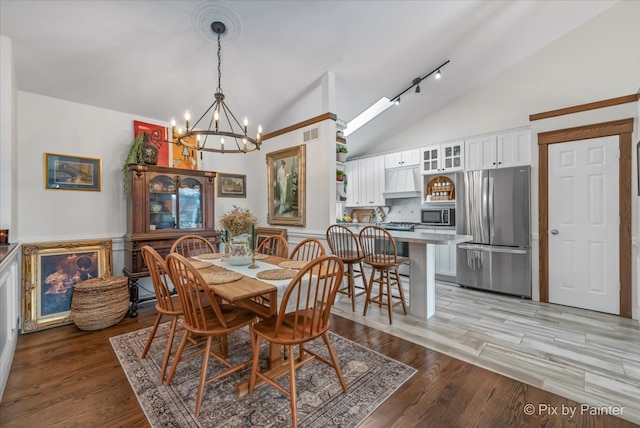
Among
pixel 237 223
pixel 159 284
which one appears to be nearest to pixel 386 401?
pixel 237 223

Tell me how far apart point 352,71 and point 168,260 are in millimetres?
3228

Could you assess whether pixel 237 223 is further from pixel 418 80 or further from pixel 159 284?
pixel 418 80

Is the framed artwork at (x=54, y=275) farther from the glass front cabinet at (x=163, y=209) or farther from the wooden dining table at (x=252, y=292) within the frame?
the wooden dining table at (x=252, y=292)

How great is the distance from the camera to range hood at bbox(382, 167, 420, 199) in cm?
535

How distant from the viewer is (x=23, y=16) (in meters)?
2.27

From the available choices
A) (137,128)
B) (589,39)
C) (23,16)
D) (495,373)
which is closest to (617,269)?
(495,373)

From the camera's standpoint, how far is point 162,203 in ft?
11.5

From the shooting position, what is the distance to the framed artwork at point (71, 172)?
3.06m

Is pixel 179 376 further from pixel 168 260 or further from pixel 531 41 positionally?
pixel 531 41

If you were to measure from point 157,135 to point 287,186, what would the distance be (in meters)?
1.91

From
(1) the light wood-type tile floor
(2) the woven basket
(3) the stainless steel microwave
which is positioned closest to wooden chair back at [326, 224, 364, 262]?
(1) the light wood-type tile floor

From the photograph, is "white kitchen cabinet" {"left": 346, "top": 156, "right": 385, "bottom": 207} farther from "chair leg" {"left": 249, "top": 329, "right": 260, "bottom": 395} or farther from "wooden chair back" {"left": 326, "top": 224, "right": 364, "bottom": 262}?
"chair leg" {"left": 249, "top": 329, "right": 260, "bottom": 395}

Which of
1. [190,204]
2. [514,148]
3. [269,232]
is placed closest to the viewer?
[190,204]

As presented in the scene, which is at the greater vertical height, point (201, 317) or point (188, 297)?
point (188, 297)
